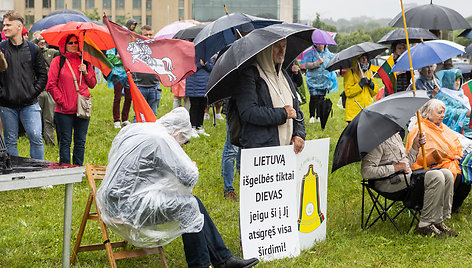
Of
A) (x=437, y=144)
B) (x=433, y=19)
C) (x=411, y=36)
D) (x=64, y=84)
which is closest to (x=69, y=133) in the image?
(x=64, y=84)

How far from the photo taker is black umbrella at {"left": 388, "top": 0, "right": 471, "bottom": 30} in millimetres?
11109

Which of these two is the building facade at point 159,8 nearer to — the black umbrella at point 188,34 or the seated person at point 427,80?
the black umbrella at point 188,34

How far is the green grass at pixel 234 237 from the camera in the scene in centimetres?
598

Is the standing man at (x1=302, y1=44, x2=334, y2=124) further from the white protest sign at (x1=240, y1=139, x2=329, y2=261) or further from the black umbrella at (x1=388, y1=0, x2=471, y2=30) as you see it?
the white protest sign at (x1=240, y1=139, x2=329, y2=261)

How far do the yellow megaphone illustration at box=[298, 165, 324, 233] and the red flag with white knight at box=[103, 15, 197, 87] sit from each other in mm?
1626

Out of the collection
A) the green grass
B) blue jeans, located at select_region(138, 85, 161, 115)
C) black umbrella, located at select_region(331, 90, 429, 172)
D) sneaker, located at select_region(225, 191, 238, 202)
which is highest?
black umbrella, located at select_region(331, 90, 429, 172)

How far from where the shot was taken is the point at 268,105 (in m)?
5.93

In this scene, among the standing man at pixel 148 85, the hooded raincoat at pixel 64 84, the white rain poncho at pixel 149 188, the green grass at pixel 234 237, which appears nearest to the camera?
the white rain poncho at pixel 149 188

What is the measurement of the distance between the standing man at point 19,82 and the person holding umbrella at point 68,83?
340 mm

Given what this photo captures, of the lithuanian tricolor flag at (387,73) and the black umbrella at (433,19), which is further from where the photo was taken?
the black umbrella at (433,19)

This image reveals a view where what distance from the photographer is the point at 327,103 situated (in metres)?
13.7

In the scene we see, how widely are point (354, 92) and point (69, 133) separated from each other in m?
4.94

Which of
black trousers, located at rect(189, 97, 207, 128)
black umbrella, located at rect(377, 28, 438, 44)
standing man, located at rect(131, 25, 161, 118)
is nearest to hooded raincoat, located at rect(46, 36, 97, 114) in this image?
standing man, located at rect(131, 25, 161, 118)

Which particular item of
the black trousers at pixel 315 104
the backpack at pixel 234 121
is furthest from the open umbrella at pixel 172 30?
the backpack at pixel 234 121
